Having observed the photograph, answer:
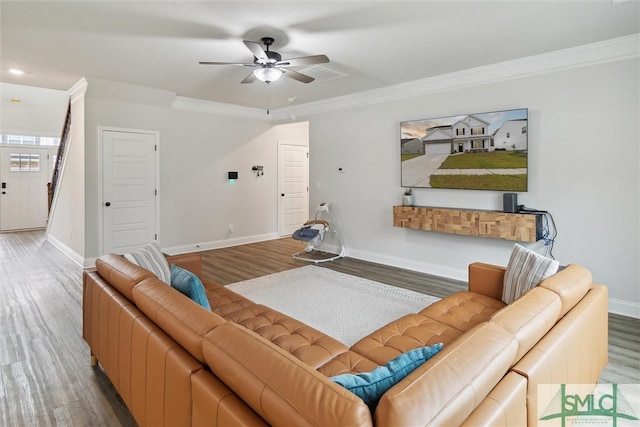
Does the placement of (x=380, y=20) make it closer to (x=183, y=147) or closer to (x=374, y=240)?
(x=374, y=240)

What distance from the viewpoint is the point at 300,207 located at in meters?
8.45

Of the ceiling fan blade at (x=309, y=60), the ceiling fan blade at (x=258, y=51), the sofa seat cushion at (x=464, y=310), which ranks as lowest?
the sofa seat cushion at (x=464, y=310)

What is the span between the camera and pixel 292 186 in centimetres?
824

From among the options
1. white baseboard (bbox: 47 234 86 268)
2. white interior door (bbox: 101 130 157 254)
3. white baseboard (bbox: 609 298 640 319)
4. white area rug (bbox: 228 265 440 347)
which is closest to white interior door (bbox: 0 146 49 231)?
white baseboard (bbox: 47 234 86 268)

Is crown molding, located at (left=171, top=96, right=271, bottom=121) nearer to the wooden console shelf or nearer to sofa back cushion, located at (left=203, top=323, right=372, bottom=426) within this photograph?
the wooden console shelf

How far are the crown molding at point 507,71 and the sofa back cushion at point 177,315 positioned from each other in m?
4.34

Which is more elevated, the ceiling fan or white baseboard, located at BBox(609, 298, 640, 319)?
the ceiling fan

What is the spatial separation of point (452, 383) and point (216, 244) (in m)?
6.31

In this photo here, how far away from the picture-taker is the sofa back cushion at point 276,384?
36.1 inches

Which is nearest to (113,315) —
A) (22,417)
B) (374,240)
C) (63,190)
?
(22,417)

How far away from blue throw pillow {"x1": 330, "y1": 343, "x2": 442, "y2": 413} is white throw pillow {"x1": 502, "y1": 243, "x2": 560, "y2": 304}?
1471 mm

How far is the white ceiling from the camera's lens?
9.55ft
